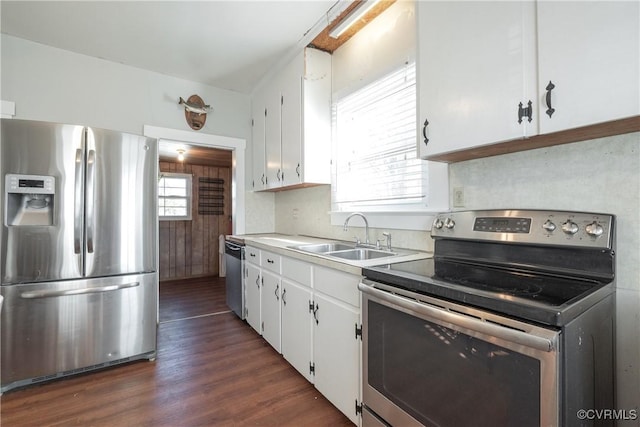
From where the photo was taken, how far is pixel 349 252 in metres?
2.13

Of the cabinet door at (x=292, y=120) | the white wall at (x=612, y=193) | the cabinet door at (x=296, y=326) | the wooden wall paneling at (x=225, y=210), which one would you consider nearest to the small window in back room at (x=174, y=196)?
the wooden wall paneling at (x=225, y=210)

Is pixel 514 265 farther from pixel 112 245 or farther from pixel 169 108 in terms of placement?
pixel 169 108

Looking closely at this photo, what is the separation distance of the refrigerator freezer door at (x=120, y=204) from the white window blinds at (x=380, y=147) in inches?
61.4

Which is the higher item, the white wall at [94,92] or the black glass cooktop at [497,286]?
the white wall at [94,92]

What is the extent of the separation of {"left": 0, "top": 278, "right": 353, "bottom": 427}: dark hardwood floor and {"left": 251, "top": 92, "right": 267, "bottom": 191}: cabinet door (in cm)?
175

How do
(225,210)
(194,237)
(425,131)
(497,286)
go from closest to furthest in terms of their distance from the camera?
(497,286) → (425,131) → (194,237) → (225,210)

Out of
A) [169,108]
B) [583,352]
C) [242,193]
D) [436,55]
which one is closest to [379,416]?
[583,352]

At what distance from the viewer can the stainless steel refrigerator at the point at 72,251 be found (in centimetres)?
192

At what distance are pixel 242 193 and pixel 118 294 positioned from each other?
176 cm

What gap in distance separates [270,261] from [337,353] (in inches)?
37.8

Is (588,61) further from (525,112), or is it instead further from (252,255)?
(252,255)

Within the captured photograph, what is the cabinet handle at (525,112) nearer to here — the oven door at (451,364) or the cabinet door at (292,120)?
the oven door at (451,364)

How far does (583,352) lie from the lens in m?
0.84

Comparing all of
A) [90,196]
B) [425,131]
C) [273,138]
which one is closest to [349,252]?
[425,131]
